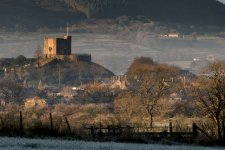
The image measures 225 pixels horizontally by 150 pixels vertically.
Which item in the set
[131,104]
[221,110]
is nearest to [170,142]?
[221,110]

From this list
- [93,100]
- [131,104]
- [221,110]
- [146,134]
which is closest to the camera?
[146,134]

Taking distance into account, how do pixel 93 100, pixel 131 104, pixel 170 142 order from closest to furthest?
1. pixel 170 142
2. pixel 131 104
3. pixel 93 100

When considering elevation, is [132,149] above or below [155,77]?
below

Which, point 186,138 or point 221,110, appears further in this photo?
point 221,110

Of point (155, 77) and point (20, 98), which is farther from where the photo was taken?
point (20, 98)

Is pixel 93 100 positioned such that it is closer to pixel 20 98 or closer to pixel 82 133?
pixel 20 98

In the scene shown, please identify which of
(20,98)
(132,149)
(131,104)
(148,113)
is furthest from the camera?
(20,98)

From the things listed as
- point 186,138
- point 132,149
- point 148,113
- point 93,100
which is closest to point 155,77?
point 148,113

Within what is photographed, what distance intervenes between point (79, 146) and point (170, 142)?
30.4 ft

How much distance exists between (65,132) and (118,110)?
71199mm

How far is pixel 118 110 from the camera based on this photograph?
109812mm

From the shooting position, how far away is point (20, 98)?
185000 millimetres

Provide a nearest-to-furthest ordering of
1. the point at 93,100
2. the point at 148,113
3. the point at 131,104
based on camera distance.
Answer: the point at 148,113 → the point at 131,104 → the point at 93,100

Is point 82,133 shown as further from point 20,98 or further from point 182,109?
point 20,98
